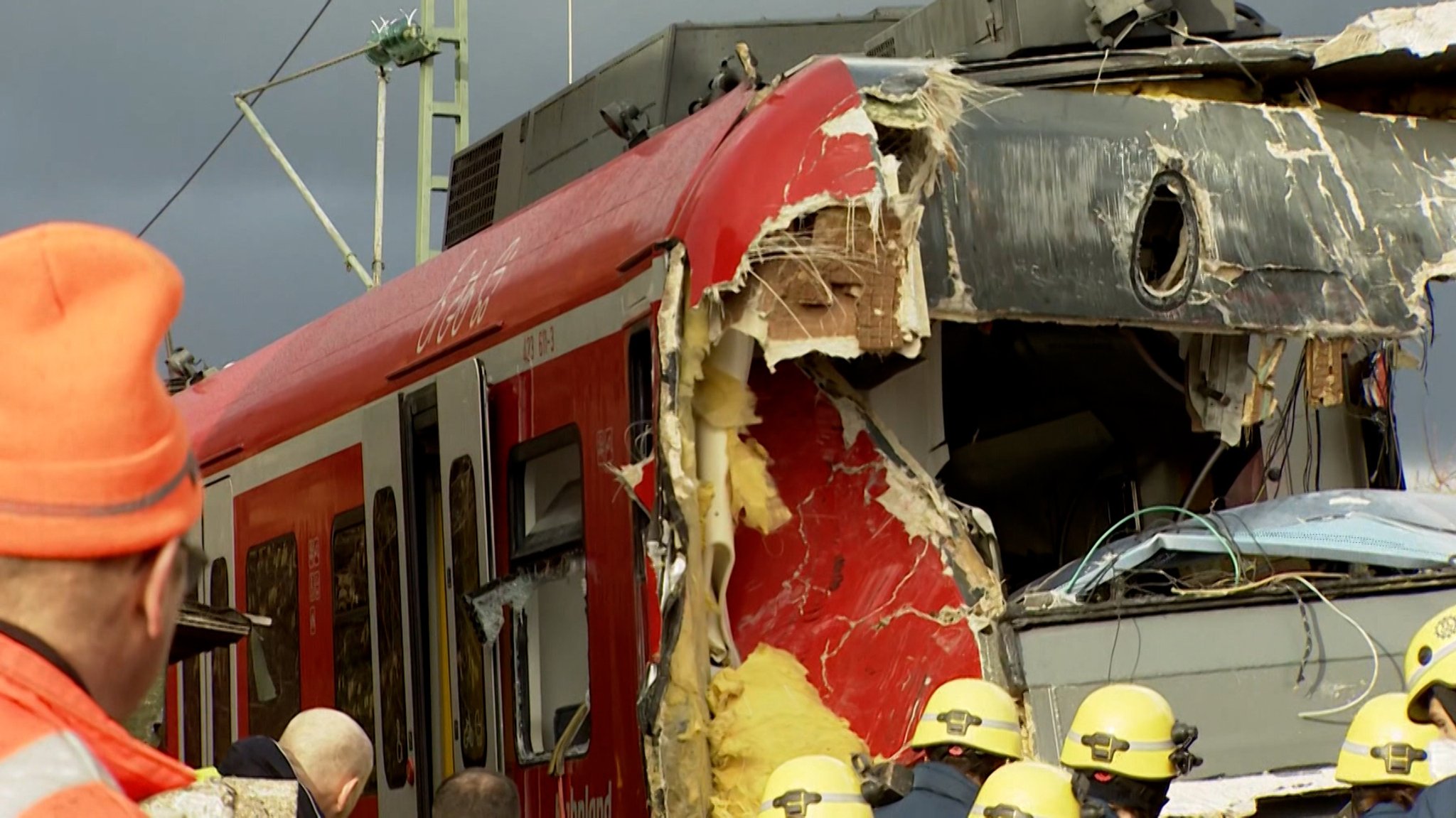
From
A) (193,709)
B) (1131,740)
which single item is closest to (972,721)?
(1131,740)

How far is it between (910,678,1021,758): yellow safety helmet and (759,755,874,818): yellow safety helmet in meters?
0.34

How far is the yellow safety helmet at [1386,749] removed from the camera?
5.45 metres

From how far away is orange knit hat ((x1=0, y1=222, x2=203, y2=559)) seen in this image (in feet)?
5.15

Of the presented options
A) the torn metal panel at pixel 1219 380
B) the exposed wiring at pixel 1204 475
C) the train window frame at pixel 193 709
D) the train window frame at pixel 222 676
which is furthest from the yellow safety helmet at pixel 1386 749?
the train window frame at pixel 193 709

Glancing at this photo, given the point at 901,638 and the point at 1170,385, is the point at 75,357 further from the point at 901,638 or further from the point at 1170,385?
the point at 1170,385

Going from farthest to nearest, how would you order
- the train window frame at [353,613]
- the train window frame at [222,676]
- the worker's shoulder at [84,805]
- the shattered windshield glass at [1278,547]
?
the train window frame at [222,676]
the train window frame at [353,613]
the shattered windshield glass at [1278,547]
the worker's shoulder at [84,805]

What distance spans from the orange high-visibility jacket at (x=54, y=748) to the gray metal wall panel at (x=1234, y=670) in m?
4.54

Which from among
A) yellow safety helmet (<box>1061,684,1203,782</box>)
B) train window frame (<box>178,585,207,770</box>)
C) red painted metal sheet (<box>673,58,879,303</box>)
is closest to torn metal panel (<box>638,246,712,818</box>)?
red painted metal sheet (<box>673,58,879,303</box>)

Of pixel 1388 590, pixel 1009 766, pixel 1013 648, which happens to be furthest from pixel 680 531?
pixel 1388 590

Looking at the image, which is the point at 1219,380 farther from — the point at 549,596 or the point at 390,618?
the point at 390,618

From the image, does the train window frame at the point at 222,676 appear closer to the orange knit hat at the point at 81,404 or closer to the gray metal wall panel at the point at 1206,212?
the gray metal wall panel at the point at 1206,212

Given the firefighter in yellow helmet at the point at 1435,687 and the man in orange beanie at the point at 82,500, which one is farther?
the firefighter in yellow helmet at the point at 1435,687

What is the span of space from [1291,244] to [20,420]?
5.72 m

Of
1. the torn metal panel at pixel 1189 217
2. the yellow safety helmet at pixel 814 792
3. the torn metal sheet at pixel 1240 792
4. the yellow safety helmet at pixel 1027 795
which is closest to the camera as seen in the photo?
the yellow safety helmet at pixel 1027 795
